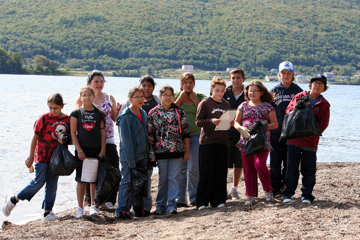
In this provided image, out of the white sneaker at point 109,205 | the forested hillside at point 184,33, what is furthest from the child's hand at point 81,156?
the forested hillside at point 184,33

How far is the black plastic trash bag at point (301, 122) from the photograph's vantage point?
17.3 feet

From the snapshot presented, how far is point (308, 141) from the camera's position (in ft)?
18.0

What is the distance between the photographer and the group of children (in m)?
5.57

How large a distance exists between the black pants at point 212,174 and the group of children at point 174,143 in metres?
0.01

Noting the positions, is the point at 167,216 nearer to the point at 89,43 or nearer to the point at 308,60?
the point at 308,60

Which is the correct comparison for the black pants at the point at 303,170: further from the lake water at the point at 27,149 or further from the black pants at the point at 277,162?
the lake water at the point at 27,149

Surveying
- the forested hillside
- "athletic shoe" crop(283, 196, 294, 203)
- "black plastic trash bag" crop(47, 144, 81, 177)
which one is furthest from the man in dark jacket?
the forested hillside

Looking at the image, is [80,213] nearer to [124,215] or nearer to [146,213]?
[124,215]

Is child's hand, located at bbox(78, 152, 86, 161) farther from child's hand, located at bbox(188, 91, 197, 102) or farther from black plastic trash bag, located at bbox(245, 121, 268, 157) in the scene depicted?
black plastic trash bag, located at bbox(245, 121, 268, 157)

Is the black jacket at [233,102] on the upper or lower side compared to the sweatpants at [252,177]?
upper

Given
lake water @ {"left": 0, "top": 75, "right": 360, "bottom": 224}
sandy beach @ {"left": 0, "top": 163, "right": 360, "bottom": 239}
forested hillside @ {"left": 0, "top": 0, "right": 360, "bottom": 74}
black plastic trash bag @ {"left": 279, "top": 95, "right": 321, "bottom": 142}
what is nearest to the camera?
sandy beach @ {"left": 0, "top": 163, "right": 360, "bottom": 239}

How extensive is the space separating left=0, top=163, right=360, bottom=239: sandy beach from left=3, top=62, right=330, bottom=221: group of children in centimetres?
22

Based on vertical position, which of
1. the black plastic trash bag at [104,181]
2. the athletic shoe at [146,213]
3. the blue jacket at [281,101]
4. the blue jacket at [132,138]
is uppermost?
the blue jacket at [281,101]

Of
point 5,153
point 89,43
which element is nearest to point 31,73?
point 89,43
